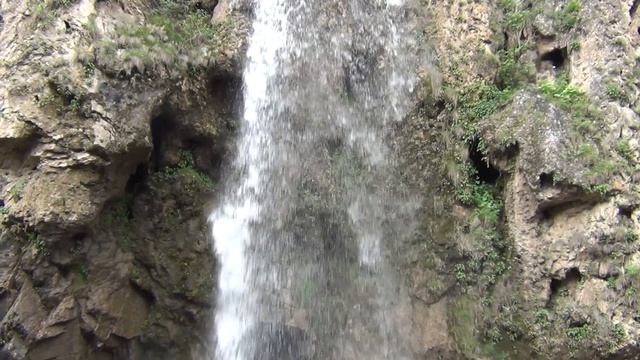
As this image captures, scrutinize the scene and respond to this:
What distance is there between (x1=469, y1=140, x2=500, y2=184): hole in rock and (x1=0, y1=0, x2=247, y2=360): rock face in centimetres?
473

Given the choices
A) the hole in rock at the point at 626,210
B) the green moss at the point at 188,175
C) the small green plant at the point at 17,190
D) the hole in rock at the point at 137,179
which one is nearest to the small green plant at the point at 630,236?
the hole in rock at the point at 626,210

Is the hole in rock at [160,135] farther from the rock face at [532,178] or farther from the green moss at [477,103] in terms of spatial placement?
the green moss at [477,103]

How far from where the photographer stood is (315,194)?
32.3ft

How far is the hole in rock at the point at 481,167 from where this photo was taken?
9.55 m

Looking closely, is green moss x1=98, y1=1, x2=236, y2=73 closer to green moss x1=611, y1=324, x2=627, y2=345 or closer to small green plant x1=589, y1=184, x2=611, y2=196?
small green plant x1=589, y1=184, x2=611, y2=196

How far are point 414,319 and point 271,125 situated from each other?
4.62 meters

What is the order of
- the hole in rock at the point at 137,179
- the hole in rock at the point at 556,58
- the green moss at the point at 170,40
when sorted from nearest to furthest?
1. the green moss at the point at 170,40
2. the hole in rock at the point at 137,179
3. the hole in rock at the point at 556,58

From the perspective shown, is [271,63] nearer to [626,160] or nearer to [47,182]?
[47,182]

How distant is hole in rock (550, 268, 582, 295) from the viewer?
793 cm

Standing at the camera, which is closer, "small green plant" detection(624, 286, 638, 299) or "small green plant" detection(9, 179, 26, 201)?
"small green plant" detection(9, 179, 26, 201)

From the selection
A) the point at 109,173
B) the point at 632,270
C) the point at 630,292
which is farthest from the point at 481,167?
the point at 109,173

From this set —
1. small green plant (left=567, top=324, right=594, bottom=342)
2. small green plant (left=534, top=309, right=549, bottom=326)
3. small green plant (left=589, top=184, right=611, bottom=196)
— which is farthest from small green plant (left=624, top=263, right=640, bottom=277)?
small green plant (left=534, top=309, right=549, bottom=326)

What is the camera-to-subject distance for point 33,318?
711 centimetres

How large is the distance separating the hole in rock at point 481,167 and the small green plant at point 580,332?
9.71 ft
